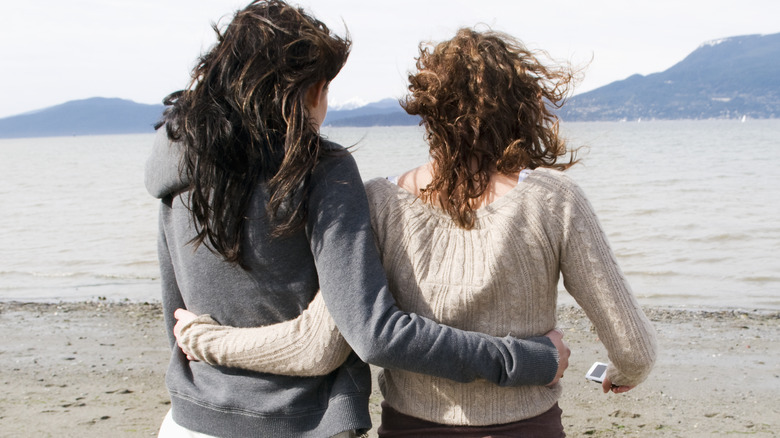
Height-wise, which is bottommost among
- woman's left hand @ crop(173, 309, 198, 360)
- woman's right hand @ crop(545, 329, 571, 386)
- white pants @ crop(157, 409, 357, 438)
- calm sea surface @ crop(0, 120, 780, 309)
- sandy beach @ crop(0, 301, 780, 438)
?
calm sea surface @ crop(0, 120, 780, 309)

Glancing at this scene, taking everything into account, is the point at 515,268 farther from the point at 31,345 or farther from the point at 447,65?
the point at 31,345

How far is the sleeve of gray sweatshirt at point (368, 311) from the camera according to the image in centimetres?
143

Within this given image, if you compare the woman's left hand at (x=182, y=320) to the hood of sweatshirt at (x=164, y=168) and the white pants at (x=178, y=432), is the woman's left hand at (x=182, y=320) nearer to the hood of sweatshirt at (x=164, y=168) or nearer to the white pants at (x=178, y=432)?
the white pants at (x=178, y=432)

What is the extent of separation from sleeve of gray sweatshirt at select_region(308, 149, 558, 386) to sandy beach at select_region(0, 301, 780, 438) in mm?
2686

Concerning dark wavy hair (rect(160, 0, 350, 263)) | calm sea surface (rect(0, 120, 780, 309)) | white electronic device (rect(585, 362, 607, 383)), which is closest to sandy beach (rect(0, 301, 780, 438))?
calm sea surface (rect(0, 120, 780, 309))

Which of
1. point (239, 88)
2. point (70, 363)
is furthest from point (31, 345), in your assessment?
point (239, 88)

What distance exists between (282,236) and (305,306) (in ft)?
0.60

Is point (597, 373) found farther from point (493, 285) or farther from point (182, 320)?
point (182, 320)

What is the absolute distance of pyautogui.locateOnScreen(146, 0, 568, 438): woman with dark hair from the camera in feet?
4.75

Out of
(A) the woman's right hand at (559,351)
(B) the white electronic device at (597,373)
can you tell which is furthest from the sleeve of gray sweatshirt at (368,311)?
(B) the white electronic device at (597,373)

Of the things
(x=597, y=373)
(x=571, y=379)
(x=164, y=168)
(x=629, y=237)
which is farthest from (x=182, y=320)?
(x=629, y=237)

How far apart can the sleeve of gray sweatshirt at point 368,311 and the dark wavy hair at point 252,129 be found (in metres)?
0.06

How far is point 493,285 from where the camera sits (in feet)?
5.08

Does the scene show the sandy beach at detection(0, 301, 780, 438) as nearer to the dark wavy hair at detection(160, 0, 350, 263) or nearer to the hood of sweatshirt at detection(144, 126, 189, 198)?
the hood of sweatshirt at detection(144, 126, 189, 198)
